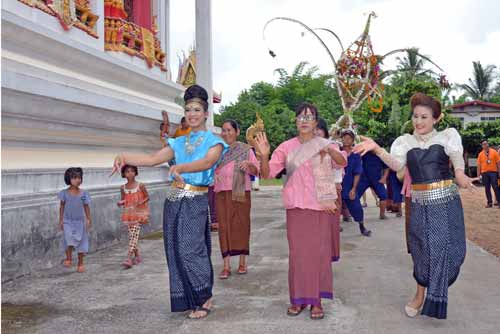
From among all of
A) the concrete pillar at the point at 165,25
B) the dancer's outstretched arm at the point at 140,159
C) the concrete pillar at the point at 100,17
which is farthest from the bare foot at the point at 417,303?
the concrete pillar at the point at 165,25

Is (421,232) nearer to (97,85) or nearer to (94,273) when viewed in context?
(94,273)

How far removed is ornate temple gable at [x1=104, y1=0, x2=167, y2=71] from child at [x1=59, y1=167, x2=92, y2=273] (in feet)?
13.0

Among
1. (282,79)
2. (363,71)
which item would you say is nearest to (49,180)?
(363,71)

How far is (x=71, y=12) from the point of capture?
25.3ft

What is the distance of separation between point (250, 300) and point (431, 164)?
1.79m

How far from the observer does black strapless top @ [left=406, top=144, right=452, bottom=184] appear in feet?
13.1

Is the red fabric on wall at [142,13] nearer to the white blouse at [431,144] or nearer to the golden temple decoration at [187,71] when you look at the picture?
the white blouse at [431,144]

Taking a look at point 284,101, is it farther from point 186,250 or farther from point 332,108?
point 186,250

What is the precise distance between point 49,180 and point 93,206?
974 millimetres

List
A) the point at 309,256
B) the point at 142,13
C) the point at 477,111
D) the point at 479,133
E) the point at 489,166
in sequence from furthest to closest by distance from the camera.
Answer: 1. the point at 477,111
2. the point at 479,133
3. the point at 489,166
4. the point at 142,13
5. the point at 309,256

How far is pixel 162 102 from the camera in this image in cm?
1076

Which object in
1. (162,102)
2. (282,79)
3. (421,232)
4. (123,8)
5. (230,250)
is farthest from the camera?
(282,79)

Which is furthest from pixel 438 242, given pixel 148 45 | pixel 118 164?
pixel 148 45

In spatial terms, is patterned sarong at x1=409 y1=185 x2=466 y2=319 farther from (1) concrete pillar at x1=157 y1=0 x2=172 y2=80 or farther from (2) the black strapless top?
(1) concrete pillar at x1=157 y1=0 x2=172 y2=80
